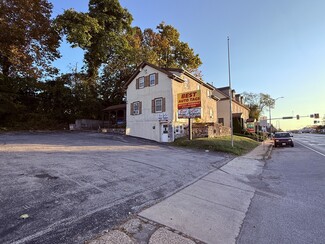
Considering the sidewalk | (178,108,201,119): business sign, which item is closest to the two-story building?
(178,108,201,119): business sign

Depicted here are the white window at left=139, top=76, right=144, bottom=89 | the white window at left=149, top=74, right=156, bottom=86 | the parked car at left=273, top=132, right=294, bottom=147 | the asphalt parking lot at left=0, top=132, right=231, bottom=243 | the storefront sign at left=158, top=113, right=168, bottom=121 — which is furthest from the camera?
the white window at left=139, top=76, right=144, bottom=89

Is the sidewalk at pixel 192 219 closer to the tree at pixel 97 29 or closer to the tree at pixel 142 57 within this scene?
the tree at pixel 97 29

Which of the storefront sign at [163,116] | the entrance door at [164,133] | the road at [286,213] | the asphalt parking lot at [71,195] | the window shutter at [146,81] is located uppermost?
the window shutter at [146,81]

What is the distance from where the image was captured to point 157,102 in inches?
941

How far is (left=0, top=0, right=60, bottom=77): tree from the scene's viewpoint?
85.0 ft

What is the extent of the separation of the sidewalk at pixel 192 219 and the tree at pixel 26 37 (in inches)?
1097

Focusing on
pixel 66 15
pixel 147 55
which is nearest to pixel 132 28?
pixel 147 55

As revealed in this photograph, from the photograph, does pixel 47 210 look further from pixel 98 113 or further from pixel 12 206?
pixel 98 113

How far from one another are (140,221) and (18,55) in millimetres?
28699

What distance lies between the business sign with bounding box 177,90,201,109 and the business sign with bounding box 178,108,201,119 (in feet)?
1.02

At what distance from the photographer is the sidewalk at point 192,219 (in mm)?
3828

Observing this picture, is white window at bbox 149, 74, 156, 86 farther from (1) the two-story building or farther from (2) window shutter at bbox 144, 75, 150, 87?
(2) window shutter at bbox 144, 75, 150, 87

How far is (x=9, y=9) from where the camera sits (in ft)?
86.0

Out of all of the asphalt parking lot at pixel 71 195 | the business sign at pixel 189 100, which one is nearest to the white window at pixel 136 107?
the business sign at pixel 189 100
